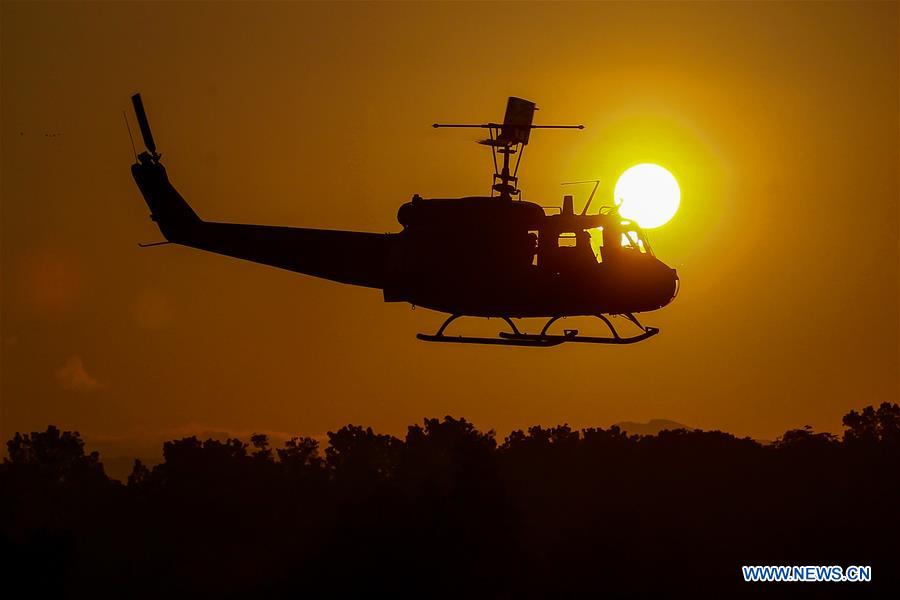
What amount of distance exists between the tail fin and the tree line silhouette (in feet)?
98.1

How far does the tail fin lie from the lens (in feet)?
107

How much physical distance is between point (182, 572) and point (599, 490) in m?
36.6

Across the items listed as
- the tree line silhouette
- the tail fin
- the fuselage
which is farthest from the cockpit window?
the tree line silhouette

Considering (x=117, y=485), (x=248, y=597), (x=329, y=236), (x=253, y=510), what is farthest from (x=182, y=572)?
(x=329, y=236)

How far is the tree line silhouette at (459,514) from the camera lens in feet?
215

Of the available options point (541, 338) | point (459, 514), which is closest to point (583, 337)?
point (541, 338)

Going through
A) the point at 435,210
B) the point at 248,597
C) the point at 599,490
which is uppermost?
the point at 599,490

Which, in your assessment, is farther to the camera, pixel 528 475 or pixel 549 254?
pixel 528 475

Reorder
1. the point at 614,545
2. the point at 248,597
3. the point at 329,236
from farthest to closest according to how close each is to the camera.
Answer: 1. the point at 614,545
2. the point at 248,597
3. the point at 329,236

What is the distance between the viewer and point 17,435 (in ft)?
443

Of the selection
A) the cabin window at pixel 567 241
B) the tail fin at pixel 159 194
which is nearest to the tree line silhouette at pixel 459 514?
the tail fin at pixel 159 194

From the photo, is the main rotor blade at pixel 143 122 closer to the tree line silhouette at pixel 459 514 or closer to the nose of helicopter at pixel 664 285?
the nose of helicopter at pixel 664 285

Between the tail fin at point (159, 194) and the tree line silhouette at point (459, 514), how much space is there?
2990 centimetres

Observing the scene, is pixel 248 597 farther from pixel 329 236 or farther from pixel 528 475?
pixel 528 475
